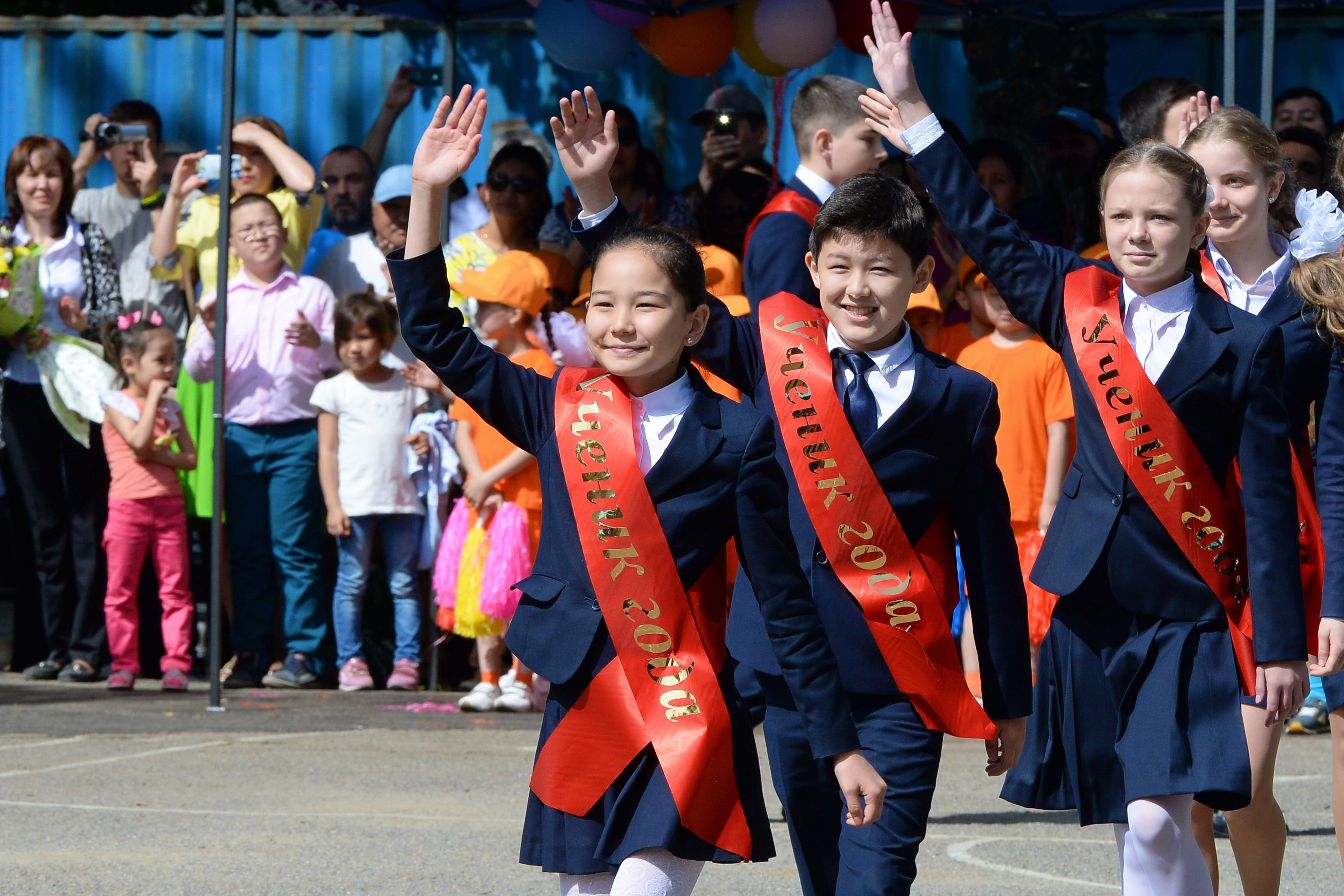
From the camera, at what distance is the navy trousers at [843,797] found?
3273 millimetres

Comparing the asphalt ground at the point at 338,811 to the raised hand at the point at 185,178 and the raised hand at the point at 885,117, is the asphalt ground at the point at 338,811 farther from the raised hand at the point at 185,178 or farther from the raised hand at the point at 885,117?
the raised hand at the point at 185,178

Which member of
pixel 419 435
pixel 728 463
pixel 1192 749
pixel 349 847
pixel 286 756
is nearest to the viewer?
pixel 728 463

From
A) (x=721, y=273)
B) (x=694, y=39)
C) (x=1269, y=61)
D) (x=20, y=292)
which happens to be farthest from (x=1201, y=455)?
(x=20, y=292)

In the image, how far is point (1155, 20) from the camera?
30.7 ft

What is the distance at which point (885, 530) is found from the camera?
3428 mm

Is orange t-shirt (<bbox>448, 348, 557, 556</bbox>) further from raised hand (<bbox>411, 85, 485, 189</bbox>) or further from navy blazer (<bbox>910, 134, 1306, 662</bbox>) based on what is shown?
raised hand (<bbox>411, 85, 485, 189</bbox>)

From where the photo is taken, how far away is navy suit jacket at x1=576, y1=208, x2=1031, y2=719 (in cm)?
340

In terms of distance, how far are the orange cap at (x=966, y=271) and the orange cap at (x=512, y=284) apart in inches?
63.8

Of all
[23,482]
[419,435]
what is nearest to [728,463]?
[419,435]

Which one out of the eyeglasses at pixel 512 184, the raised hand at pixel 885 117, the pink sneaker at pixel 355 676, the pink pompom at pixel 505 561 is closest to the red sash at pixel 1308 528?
the raised hand at pixel 885 117

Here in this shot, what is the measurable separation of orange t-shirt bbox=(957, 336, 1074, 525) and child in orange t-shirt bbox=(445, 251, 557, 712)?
1732 millimetres

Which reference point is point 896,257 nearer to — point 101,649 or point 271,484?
point 271,484

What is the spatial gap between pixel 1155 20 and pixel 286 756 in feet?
18.8

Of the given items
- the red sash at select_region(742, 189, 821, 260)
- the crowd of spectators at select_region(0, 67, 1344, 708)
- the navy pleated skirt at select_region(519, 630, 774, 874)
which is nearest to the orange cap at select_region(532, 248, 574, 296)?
the crowd of spectators at select_region(0, 67, 1344, 708)
